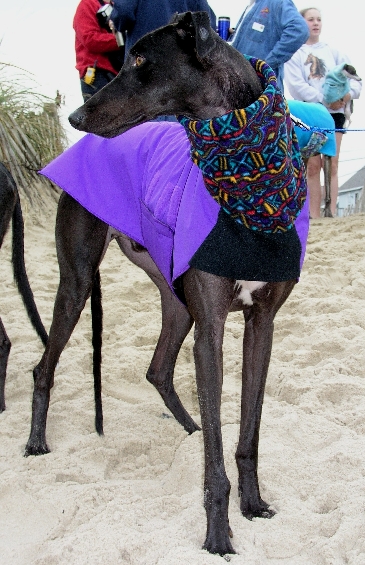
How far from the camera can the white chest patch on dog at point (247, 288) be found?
2395mm

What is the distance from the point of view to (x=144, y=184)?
112 inches

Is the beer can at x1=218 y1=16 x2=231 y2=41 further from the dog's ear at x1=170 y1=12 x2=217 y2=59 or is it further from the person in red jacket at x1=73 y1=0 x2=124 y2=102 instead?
the dog's ear at x1=170 y1=12 x2=217 y2=59

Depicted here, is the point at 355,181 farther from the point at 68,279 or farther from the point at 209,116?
the point at 209,116

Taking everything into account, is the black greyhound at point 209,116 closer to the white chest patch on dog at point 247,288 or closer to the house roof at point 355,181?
the white chest patch on dog at point 247,288

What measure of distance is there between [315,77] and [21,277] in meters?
4.27

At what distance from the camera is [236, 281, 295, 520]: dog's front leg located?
97.7 inches

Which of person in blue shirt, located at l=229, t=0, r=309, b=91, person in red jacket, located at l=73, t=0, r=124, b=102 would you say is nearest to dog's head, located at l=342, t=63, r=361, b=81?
person in blue shirt, located at l=229, t=0, r=309, b=91

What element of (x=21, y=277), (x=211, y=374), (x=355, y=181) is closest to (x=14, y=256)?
(x=21, y=277)

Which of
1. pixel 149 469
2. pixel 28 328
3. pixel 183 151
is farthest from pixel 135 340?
pixel 183 151

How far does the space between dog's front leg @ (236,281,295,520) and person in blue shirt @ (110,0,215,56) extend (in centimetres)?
261

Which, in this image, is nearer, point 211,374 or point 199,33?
point 199,33

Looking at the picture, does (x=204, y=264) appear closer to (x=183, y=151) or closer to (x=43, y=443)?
(x=183, y=151)

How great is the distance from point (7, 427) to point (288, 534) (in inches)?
59.4

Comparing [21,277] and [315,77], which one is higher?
[21,277]
